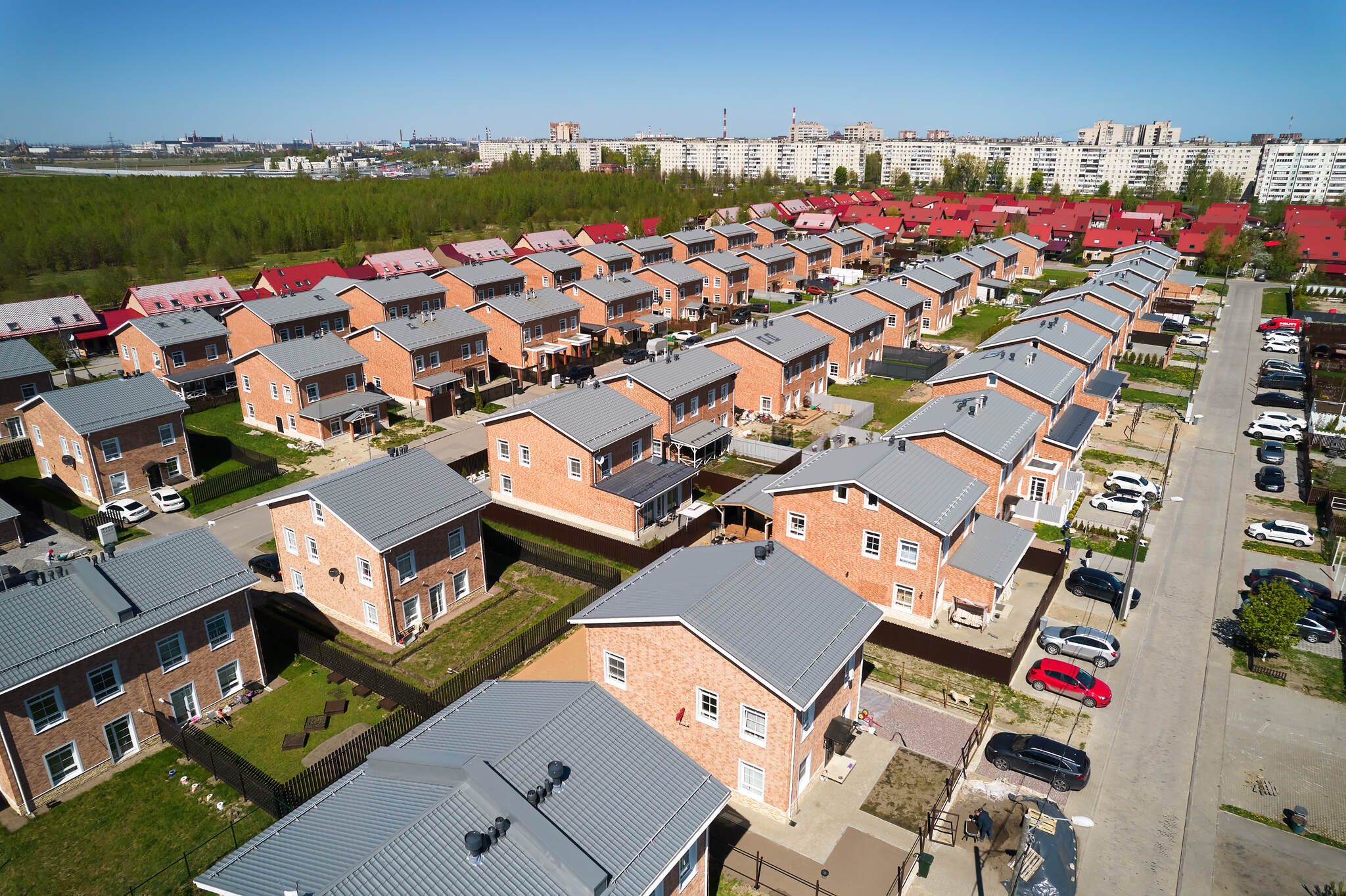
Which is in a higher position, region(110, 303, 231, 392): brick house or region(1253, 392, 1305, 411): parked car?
region(110, 303, 231, 392): brick house

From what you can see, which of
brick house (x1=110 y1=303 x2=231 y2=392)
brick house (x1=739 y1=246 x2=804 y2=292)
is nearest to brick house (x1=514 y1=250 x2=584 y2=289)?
brick house (x1=739 y1=246 x2=804 y2=292)

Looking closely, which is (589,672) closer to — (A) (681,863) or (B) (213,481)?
(A) (681,863)

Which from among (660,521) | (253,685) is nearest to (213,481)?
(253,685)

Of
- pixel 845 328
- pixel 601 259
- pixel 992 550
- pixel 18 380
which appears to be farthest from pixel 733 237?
pixel 992 550

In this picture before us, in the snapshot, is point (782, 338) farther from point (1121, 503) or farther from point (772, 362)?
point (1121, 503)

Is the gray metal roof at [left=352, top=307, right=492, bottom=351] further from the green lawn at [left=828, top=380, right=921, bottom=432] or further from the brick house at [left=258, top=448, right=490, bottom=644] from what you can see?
the green lawn at [left=828, top=380, right=921, bottom=432]

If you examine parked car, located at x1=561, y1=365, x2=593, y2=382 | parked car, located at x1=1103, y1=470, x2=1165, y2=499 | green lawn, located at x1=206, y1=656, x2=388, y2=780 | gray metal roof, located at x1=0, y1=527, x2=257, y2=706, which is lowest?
green lawn, located at x1=206, y1=656, x2=388, y2=780

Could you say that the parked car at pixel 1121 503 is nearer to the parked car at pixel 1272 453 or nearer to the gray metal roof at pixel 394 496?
the parked car at pixel 1272 453
